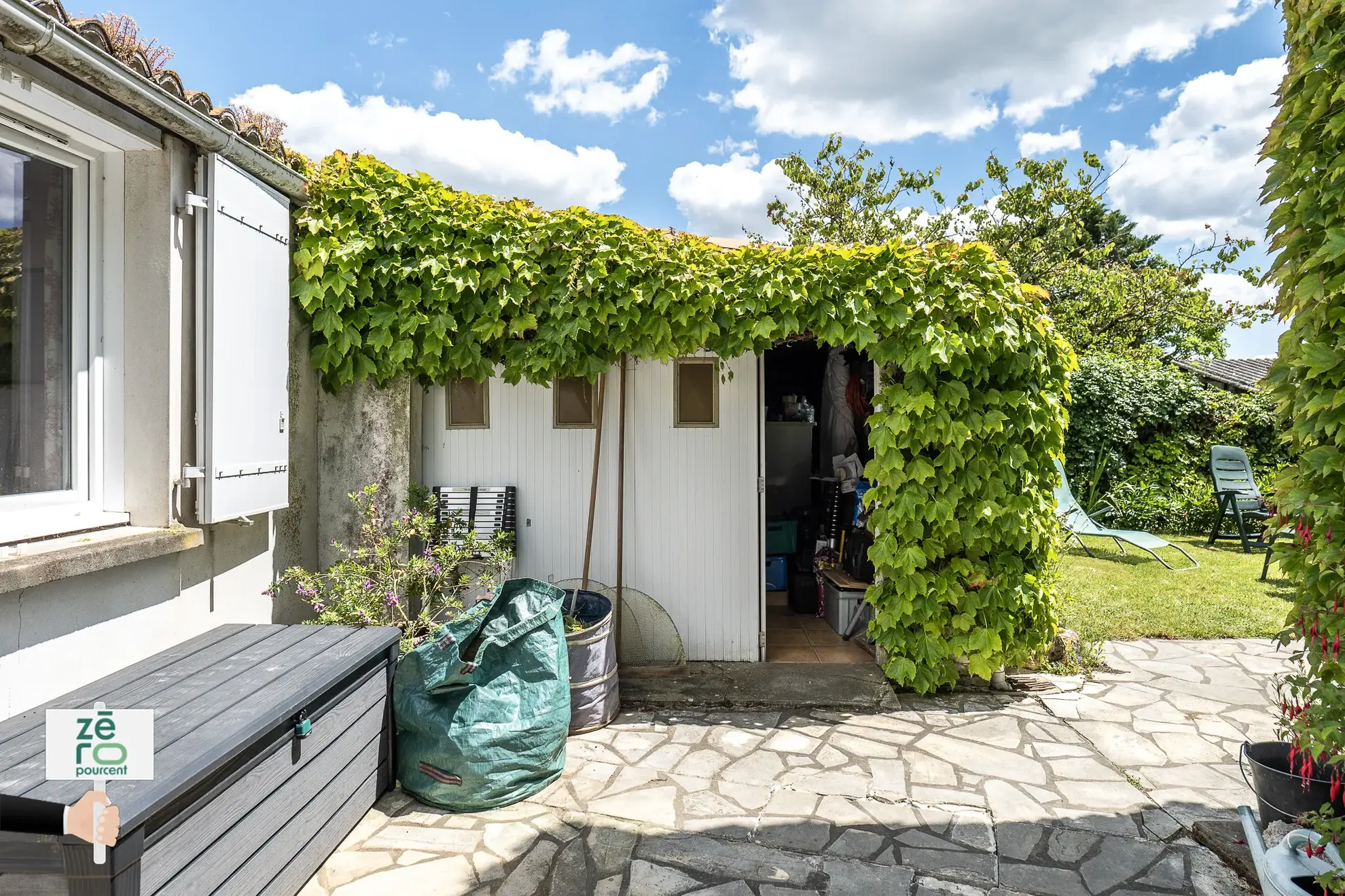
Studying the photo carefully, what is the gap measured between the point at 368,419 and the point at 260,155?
1588mm

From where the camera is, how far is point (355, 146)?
4145mm

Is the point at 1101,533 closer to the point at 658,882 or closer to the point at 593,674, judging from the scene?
the point at 593,674

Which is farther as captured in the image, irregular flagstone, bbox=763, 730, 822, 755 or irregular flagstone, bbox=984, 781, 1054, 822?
irregular flagstone, bbox=763, 730, 822, 755

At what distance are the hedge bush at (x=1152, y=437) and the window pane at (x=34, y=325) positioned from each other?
1127 cm

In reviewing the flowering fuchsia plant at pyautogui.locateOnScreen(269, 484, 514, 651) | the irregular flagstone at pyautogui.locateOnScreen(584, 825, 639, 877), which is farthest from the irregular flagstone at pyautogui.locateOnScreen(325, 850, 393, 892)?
the flowering fuchsia plant at pyautogui.locateOnScreen(269, 484, 514, 651)

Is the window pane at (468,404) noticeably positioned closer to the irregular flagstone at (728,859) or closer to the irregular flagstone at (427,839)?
the irregular flagstone at (427,839)

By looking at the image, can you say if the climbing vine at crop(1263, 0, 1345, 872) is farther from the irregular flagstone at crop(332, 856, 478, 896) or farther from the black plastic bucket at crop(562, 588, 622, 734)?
the black plastic bucket at crop(562, 588, 622, 734)

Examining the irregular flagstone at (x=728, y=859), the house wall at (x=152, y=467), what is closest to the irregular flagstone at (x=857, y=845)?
the irregular flagstone at (x=728, y=859)

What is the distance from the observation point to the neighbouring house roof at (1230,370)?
1320 cm

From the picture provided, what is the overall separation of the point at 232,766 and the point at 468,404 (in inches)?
123

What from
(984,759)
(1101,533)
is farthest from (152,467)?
(1101,533)

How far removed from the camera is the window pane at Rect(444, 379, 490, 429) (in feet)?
16.1

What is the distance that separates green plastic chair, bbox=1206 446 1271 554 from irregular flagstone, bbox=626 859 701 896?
9444 mm

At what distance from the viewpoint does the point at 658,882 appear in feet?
8.43
